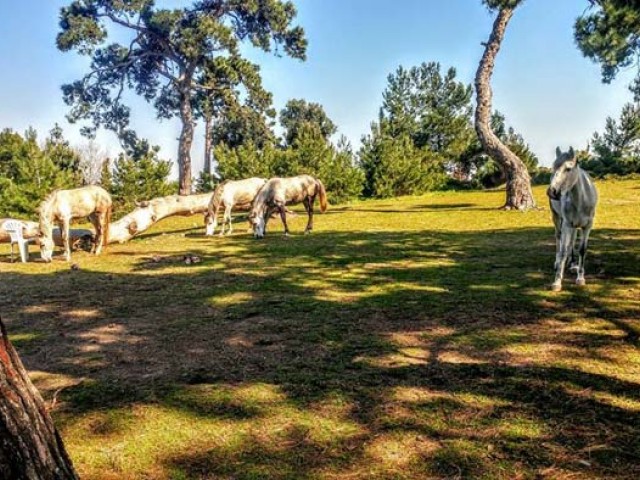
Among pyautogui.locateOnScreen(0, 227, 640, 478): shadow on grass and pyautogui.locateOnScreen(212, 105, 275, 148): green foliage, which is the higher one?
pyautogui.locateOnScreen(212, 105, 275, 148): green foliage

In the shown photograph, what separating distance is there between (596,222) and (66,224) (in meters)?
17.0

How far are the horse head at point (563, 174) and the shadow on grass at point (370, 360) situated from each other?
1.65m

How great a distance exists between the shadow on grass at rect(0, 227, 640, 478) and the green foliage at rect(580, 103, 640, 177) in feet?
92.8

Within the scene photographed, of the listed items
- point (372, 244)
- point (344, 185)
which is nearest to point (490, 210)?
point (372, 244)

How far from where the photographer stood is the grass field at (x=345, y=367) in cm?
369

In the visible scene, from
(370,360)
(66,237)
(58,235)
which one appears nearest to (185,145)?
(58,235)

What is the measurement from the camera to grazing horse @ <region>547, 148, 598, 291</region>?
26.0ft

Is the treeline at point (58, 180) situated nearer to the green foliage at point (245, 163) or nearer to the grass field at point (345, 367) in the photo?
the green foliage at point (245, 163)

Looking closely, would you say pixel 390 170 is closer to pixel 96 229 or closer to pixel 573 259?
pixel 96 229

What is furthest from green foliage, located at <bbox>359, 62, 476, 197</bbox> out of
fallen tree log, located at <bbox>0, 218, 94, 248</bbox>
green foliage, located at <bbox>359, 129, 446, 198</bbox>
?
fallen tree log, located at <bbox>0, 218, 94, 248</bbox>

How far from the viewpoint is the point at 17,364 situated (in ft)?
8.48

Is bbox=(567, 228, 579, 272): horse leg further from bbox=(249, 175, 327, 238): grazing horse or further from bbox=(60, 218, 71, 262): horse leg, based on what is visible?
bbox=(60, 218, 71, 262): horse leg

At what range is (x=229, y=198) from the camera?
21.0m

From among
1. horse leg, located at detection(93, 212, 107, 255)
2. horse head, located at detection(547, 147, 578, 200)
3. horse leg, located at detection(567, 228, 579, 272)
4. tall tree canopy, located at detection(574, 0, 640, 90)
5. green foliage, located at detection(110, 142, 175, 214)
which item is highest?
tall tree canopy, located at detection(574, 0, 640, 90)
